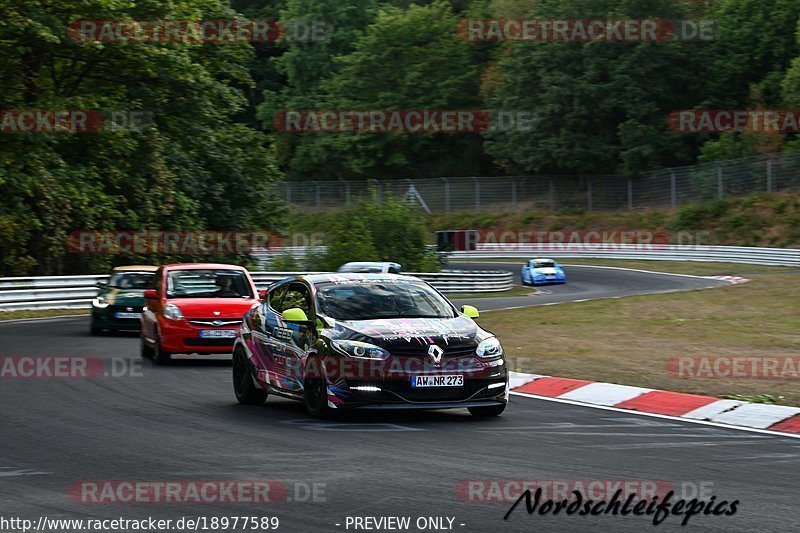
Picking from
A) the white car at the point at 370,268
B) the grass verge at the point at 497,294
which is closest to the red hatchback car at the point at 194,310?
the white car at the point at 370,268

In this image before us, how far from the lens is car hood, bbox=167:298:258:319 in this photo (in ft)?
61.1

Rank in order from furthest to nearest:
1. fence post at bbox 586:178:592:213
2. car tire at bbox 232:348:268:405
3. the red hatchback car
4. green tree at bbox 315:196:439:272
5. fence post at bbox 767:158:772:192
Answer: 1. fence post at bbox 586:178:592:213
2. fence post at bbox 767:158:772:192
3. green tree at bbox 315:196:439:272
4. the red hatchback car
5. car tire at bbox 232:348:268:405

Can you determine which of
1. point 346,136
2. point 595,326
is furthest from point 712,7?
point 595,326

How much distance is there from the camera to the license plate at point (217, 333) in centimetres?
1850

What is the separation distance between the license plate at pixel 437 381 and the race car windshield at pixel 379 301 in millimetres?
1041

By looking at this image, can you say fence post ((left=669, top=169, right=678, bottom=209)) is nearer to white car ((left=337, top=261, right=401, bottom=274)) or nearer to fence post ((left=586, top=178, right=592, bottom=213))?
fence post ((left=586, top=178, right=592, bottom=213))

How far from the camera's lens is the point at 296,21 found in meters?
90.1

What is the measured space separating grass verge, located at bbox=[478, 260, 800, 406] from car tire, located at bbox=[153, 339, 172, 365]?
5.14 m

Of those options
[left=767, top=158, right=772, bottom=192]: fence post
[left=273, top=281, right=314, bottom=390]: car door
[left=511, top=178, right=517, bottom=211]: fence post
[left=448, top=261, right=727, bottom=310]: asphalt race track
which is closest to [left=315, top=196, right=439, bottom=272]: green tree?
[left=448, top=261, right=727, bottom=310]: asphalt race track

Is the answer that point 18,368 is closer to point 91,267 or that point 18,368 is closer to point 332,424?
point 332,424

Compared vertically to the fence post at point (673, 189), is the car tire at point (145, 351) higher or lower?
lower

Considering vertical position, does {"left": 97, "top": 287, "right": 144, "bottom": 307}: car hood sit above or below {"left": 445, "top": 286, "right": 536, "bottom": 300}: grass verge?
above

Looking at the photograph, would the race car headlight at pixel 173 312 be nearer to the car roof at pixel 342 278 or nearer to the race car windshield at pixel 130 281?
the car roof at pixel 342 278

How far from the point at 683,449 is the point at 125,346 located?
1425cm
